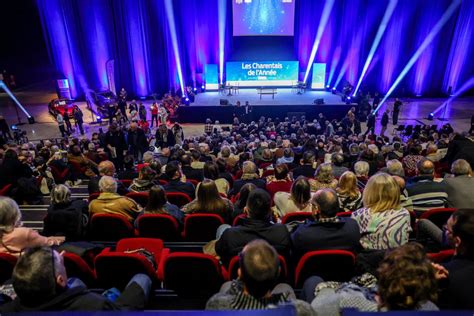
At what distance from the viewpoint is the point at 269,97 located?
17578 millimetres

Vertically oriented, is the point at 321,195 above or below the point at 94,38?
below

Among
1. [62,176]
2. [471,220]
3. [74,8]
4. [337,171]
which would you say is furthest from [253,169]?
[74,8]

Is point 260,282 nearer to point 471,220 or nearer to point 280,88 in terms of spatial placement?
point 471,220

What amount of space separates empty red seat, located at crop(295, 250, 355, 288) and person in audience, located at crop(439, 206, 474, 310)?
61cm

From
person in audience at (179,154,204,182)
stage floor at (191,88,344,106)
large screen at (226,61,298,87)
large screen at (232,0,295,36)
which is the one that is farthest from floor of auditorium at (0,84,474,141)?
person in audience at (179,154,204,182)

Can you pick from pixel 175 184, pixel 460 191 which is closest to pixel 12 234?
pixel 175 184

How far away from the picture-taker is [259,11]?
64.2ft

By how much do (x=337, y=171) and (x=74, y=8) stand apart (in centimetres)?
1909

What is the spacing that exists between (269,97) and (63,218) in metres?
15.3

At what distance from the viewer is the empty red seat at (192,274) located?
93.7 inches

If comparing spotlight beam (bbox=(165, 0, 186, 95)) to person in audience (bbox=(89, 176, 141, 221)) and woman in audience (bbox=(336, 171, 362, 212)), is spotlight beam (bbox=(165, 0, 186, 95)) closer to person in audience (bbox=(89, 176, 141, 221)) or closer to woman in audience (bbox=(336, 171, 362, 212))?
person in audience (bbox=(89, 176, 141, 221))

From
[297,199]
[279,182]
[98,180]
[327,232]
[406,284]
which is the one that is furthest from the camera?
[98,180]

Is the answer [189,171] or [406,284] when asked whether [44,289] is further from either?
[189,171]

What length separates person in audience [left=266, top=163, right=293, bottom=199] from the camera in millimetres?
4398
